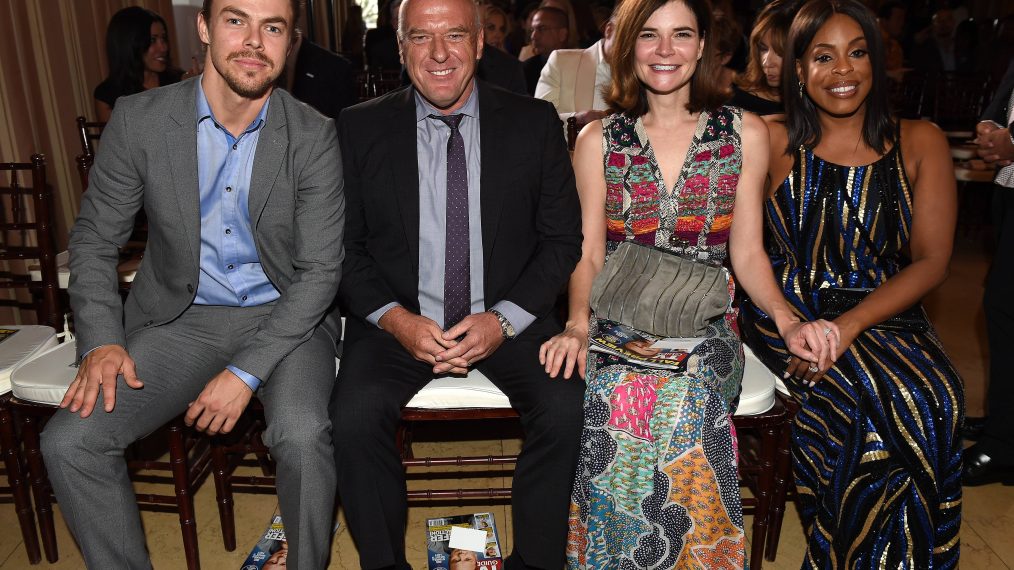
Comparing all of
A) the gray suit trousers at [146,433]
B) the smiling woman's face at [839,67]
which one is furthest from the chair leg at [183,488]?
the smiling woman's face at [839,67]

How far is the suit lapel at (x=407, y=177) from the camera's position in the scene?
7.07ft

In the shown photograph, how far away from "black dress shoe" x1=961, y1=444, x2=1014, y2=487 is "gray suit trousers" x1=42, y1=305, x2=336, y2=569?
7.05ft

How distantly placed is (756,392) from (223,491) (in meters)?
1.60

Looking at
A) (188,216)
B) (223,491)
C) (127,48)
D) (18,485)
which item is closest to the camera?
(188,216)

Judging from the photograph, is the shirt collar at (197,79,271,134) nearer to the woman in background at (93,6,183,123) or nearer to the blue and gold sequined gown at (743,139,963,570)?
the blue and gold sequined gown at (743,139,963,570)

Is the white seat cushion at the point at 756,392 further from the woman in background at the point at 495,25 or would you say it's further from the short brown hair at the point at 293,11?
the woman in background at the point at 495,25

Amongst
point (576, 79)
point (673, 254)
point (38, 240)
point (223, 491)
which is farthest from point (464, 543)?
point (576, 79)

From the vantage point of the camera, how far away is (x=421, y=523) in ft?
8.29

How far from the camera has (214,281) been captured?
217cm

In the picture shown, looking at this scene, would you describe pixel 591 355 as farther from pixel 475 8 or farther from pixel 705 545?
pixel 475 8

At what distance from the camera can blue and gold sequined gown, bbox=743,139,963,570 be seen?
2.02 meters

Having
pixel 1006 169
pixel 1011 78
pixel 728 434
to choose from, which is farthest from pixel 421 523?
pixel 1011 78

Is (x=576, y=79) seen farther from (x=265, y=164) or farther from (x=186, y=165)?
(x=186, y=165)

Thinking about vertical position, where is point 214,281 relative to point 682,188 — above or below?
below
